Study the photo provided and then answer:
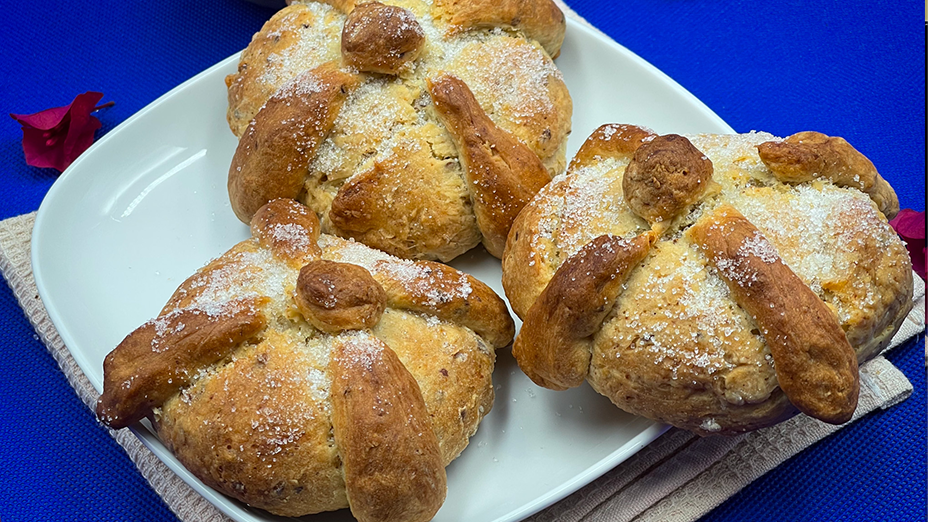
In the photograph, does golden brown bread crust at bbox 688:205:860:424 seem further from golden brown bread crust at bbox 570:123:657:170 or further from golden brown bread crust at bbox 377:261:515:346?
golden brown bread crust at bbox 377:261:515:346

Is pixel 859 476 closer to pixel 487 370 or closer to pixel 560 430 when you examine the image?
pixel 560 430

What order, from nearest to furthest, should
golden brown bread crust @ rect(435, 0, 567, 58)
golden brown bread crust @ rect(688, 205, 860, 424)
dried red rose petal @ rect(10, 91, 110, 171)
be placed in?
golden brown bread crust @ rect(688, 205, 860, 424) < golden brown bread crust @ rect(435, 0, 567, 58) < dried red rose petal @ rect(10, 91, 110, 171)

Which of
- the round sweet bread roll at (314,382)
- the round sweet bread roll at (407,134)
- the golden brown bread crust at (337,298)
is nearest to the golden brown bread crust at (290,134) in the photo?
the round sweet bread roll at (407,134)

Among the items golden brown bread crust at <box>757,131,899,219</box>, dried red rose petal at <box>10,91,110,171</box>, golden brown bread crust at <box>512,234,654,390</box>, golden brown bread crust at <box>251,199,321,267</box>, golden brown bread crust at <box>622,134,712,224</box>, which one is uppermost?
golden brown bread crust at <box>757,131,899,219</box>

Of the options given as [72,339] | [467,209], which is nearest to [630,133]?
[467,209]

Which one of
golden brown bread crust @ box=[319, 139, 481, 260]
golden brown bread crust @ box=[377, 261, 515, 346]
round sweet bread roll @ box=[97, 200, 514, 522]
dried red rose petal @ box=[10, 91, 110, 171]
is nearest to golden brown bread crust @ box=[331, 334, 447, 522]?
round sweet bread roll @ box=[97, 200, 514, 522]
